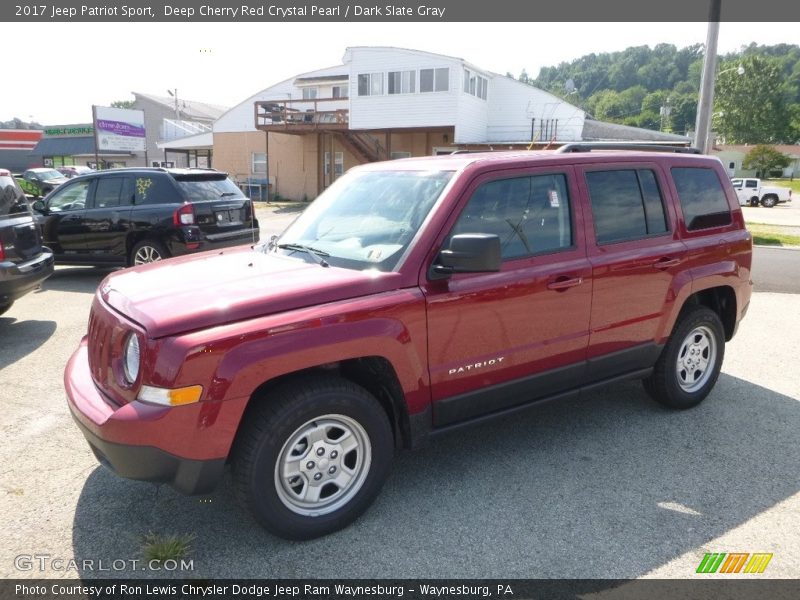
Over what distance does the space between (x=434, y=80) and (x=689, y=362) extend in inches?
1036

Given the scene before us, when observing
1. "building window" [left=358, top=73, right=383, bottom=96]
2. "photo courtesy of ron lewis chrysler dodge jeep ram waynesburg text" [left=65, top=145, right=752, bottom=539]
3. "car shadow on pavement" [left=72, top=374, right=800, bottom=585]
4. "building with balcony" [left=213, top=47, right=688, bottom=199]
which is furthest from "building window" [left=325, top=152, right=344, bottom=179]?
"car shadow on pavement" [left=72, top=374, right=800, bottom=585]

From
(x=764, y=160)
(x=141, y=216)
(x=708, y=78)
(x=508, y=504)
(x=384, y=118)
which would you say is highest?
(x=384, y=118)

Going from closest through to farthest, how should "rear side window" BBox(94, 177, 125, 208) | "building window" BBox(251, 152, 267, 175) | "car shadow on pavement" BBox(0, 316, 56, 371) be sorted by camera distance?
"car shadow on pavement" BBox(0, 316, 56, 371) < "rear side window" BBox(94, 177, 125, 208) < "building window" BBox(251, 152, 267, 175)

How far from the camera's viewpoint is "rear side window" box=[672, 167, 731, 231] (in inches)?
175

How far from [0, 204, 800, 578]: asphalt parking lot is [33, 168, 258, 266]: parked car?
4.32m

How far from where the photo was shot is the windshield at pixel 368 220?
10.9 ft

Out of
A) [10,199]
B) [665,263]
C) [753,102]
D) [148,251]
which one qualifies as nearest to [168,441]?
[665,263]

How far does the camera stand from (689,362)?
15.3 ft

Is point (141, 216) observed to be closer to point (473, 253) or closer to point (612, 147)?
point (612, 147)

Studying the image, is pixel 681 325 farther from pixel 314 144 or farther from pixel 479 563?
pixel 314 144

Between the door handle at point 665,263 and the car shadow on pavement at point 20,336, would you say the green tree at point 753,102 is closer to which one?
the door handle at point 665,263

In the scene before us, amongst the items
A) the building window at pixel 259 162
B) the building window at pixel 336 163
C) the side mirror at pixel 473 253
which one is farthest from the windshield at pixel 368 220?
the building window at pixel 259 162

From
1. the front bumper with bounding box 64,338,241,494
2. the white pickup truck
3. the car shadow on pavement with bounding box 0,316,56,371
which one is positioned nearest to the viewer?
the front bumper with bounding box 64,338,241,494

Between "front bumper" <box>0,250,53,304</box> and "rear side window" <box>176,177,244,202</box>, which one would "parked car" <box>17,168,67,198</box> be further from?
"front bumper" <box>0,250,53,304</box>
